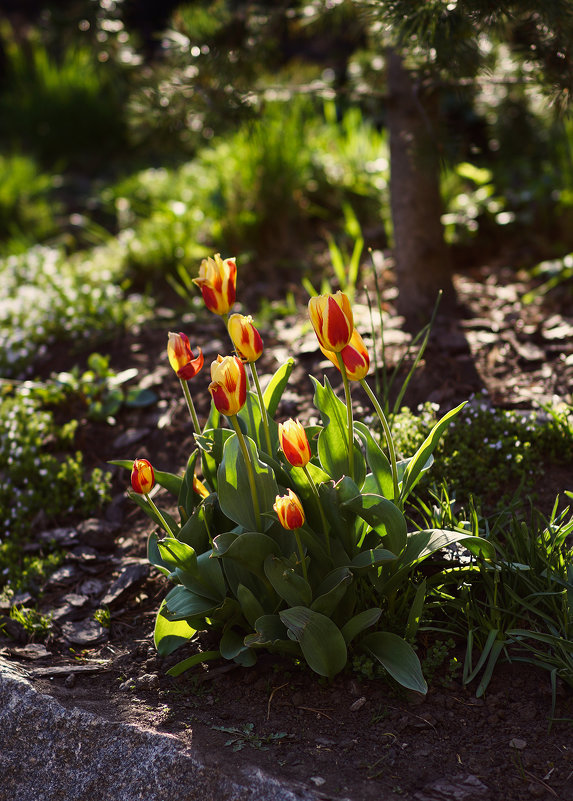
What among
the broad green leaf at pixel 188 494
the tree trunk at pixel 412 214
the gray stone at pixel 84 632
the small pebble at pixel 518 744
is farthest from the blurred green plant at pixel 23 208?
the small pebble at pixel 518 744

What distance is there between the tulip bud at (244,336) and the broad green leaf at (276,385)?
1.01 ft

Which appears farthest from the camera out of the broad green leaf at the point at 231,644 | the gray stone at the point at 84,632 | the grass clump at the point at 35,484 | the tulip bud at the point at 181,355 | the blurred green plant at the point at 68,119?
the blurred green plant at the point at 68,119

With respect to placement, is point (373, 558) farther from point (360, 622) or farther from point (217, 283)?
Result: point (217, 283)

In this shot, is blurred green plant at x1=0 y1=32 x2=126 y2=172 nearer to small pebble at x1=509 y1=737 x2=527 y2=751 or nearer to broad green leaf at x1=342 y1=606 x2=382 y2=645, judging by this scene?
broad green leaf at x1=342 y1=606 x2=382 y2=645

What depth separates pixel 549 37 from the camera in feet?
8.34

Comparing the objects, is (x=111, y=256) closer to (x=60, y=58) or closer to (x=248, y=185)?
(x=248, y=185)

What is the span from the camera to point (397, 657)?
1.78 meters

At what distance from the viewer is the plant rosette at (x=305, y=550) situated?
175cm

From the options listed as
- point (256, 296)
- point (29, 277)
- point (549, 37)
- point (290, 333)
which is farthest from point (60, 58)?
point (549, 37)

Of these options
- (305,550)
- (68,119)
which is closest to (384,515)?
(305,550)

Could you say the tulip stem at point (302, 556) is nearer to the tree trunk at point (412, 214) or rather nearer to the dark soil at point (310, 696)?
the dark soil at point (310, 696)

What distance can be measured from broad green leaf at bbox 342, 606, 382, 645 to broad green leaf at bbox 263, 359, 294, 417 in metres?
0.60

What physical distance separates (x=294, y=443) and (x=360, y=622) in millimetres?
503

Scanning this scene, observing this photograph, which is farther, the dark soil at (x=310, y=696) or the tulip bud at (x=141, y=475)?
the tulip bud at (x=141, y=475)
